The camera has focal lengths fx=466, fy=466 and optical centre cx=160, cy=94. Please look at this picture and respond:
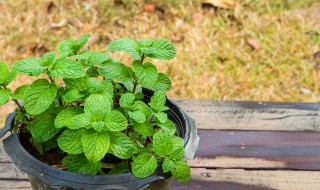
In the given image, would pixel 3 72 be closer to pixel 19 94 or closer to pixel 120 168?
pixel 19 94

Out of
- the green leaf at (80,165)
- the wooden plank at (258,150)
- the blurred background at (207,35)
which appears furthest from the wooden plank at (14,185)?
the blurred background at (207,35)

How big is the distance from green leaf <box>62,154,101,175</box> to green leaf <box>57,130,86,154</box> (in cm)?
5

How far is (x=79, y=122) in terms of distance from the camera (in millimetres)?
1000

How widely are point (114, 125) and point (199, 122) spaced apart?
2.36ft

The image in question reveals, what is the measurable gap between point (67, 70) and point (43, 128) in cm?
17

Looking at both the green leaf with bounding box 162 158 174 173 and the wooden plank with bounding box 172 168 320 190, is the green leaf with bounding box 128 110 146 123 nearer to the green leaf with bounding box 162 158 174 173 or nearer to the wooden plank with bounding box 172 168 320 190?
the green leaf with bounding box 162 158 174 173

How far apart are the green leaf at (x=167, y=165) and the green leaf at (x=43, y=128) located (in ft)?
0.89

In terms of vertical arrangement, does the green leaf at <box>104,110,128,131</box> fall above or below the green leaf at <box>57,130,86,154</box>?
above

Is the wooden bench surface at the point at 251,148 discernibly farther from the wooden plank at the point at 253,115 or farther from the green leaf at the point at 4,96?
the green leaf at the point at 4,96

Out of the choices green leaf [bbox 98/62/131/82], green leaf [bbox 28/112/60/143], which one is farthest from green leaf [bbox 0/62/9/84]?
green leaf [bbox 98/62/131/82]

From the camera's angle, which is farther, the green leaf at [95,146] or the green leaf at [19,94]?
the green leaf at [19,94]

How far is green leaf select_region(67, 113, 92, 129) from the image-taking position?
99 centimetres

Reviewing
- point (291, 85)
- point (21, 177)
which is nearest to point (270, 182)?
point (21, 177)

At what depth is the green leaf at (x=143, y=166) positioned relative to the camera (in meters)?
1.01
